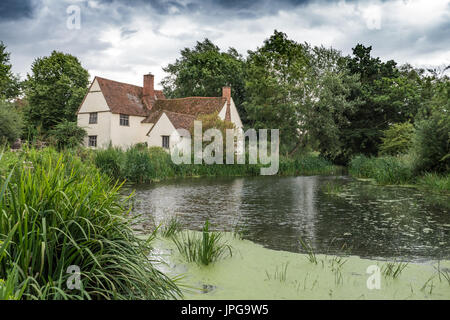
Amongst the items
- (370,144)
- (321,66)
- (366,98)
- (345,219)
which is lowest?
(345,219)

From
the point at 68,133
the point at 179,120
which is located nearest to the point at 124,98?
the point at 68,133

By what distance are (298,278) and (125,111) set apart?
3340 centimetres

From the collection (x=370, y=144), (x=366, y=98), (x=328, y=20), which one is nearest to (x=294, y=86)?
(x=366, y=98)

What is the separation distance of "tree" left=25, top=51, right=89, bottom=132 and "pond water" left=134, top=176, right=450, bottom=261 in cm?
2881

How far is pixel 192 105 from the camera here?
3678 centimetres

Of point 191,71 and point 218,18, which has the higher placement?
point 191,71

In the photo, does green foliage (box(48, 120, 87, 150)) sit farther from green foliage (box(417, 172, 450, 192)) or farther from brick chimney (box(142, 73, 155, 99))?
green foliage (box(417, 172, 450, 192))

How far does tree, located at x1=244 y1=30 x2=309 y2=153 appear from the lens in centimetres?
3397

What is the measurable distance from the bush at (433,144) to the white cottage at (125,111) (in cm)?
2090

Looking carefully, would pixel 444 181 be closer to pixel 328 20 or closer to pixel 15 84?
pixel 328 20

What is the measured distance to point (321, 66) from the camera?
36.3 m

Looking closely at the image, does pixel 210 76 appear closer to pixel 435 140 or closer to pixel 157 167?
pixel 157 167

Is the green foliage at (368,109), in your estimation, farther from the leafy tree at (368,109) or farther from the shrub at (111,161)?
the shrub at (111,161)
